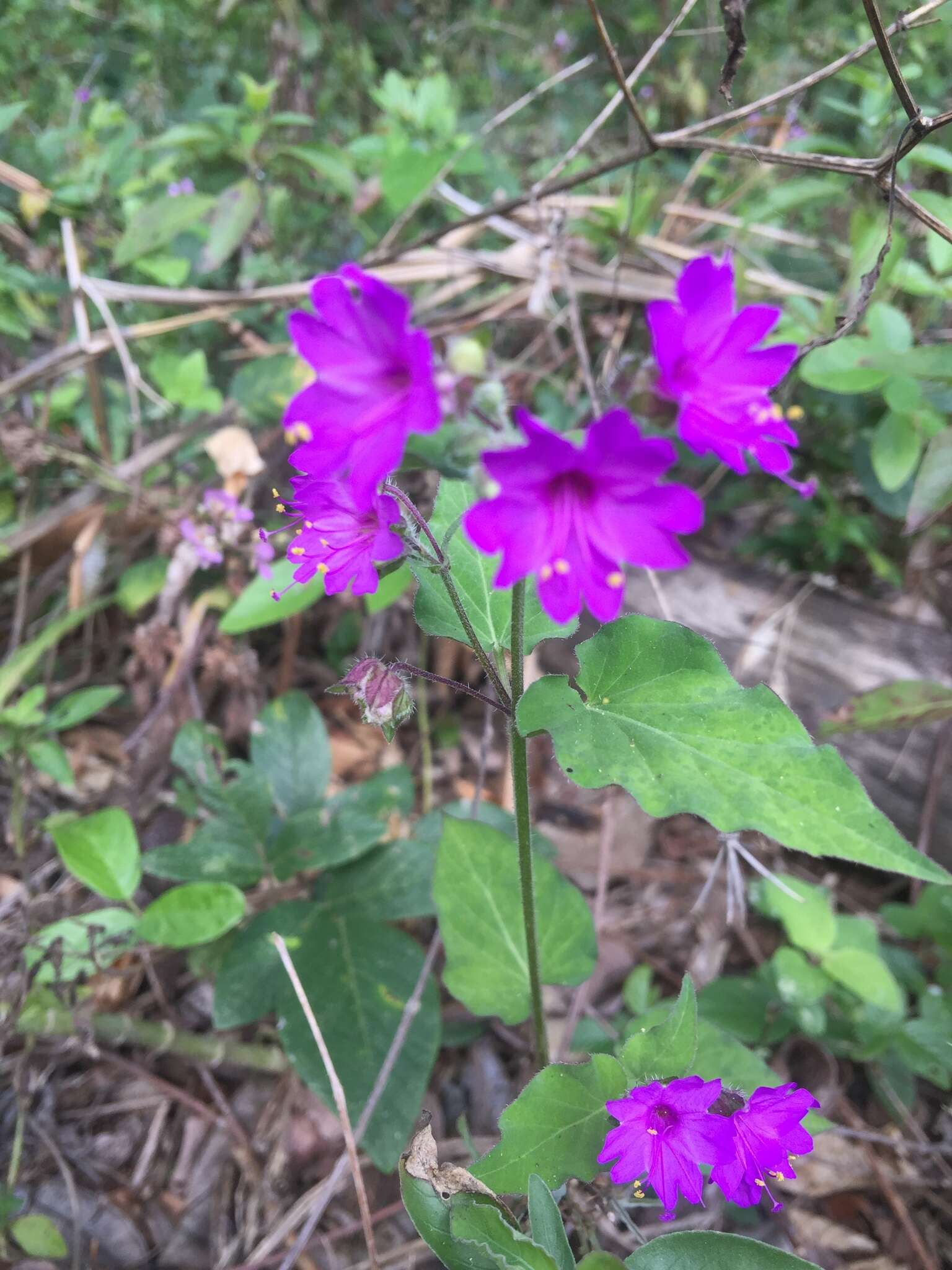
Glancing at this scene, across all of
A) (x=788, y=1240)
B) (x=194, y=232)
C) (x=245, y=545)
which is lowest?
(x=788, y=1240)

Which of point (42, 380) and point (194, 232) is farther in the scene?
point (194, 232)

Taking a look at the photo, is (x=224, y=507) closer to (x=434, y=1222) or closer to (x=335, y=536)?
(x=335, y=536)

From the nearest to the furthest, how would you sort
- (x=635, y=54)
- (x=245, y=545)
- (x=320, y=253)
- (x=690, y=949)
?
(x=690, y=949)
(x=245, y=545)
(x=320, y=253)
(x=635, y=54)

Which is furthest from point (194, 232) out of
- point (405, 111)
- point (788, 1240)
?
point (788, 1240)

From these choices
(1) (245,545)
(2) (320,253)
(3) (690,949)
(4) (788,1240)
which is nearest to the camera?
(4) (788,1240)

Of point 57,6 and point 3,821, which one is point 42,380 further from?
point 57,6

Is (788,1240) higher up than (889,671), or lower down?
lower down

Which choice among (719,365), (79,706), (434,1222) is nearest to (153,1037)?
(79,706)
